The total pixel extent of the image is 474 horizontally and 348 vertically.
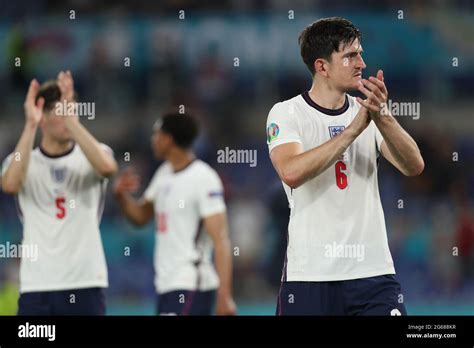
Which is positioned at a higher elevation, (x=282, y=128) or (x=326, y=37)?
(x=326, y=37)

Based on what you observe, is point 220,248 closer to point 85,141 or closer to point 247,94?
point 85,141

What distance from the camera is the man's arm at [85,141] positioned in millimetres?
6867

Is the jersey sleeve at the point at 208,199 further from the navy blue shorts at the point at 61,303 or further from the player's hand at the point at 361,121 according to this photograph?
the player's hand at the point at 361,121

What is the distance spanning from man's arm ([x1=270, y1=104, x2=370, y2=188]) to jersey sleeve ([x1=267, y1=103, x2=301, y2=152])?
5cm

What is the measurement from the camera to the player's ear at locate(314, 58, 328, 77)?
224 inches

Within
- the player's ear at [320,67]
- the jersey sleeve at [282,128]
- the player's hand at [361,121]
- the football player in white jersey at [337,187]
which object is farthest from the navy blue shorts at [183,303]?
the player's hand at [361,121]

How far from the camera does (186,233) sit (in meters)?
8.28

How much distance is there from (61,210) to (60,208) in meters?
0.02

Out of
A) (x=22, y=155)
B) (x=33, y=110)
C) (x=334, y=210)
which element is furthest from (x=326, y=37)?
(x=22, y=155)

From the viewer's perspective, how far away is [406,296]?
11.8 meters
